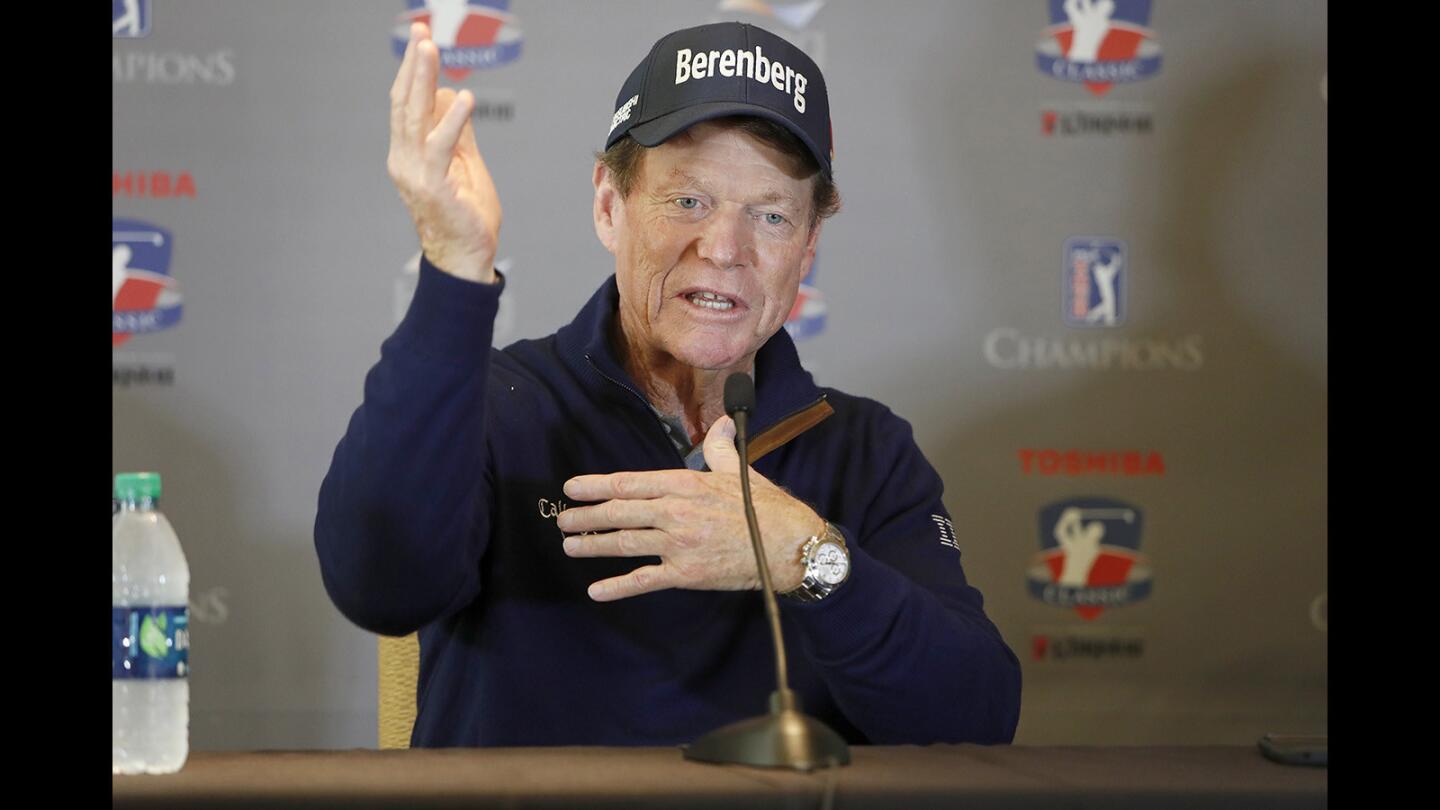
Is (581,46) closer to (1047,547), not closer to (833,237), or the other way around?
(833,237)

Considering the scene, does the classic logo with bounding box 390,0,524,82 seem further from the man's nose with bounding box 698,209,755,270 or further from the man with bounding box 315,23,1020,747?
the man's nose with bounding box 698,209,755,270

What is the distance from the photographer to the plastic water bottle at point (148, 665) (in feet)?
3.68

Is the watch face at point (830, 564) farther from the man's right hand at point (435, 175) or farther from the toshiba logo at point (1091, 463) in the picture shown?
the toshiba logo at point (1091, 463)

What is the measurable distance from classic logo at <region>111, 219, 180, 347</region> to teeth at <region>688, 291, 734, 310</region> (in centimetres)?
149

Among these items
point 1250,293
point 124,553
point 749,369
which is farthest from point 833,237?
point 124,553

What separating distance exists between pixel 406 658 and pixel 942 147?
1612 mm

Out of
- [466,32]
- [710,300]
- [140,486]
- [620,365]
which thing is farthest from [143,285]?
[140,486]

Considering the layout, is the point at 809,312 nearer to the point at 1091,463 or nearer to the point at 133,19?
the point at 1091,463

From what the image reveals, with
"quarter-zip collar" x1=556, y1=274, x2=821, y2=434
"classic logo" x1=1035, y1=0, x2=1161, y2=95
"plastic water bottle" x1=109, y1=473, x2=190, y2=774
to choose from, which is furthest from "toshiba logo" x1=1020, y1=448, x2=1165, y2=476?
"plastic water bottle" x1=109, y1=473, x2=190, y2=774

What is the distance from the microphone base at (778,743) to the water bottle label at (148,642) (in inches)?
16.4

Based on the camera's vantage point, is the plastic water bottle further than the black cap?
No

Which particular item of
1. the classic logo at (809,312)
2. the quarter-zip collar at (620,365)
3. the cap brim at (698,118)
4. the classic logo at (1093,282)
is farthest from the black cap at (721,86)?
the classic logo at (1093,282)

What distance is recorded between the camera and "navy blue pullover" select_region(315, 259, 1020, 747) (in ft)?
4.47

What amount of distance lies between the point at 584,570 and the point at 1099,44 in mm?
1873
